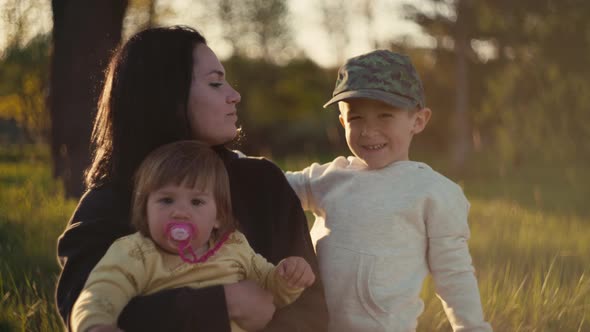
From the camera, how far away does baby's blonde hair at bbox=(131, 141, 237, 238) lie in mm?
2281

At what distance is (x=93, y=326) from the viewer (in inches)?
81.7

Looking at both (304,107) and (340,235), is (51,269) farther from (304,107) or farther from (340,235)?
(304,107)

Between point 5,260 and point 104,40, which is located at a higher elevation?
point 104,40

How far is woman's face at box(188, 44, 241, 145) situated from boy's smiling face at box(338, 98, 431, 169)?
50 centimetres

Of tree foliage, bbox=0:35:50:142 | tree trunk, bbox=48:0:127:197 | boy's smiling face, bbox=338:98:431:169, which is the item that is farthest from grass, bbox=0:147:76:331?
tree foliage, bbox=0:35:50:142

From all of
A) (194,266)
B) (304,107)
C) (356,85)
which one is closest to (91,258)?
(194,266)

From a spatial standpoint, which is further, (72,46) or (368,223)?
(72,46)

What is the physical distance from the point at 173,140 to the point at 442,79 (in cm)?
2035

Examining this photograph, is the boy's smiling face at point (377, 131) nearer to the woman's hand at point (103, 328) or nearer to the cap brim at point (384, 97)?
the cap brim at point (384, 97)

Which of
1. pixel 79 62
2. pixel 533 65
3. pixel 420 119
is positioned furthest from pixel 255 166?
pixel 533 65

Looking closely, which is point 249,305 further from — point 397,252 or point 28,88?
point 28,88

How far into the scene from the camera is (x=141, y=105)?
259cm

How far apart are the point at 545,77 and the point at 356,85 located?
15.6 m

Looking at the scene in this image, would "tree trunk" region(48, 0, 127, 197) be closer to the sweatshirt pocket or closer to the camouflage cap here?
the camouflage cap
